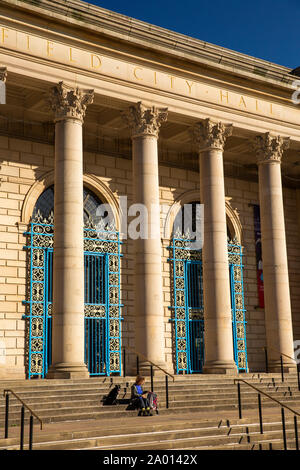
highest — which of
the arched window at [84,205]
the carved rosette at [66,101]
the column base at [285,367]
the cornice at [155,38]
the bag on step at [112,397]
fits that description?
the cornice at [155,38]

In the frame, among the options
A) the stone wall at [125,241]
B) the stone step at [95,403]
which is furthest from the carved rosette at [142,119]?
the stone step at [95,403]

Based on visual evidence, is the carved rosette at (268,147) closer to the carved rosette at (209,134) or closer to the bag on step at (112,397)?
the carved rosette at (209,134)

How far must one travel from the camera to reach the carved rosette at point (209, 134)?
25.7 m

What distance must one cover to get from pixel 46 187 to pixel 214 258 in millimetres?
7208

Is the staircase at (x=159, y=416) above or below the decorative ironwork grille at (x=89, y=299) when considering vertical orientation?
below

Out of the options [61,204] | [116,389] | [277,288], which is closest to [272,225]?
[277,288]

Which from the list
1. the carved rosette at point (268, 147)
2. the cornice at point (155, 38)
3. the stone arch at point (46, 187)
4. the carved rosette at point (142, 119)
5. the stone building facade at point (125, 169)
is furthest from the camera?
the carved rosette at point (268, 147)

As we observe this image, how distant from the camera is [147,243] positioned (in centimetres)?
2311

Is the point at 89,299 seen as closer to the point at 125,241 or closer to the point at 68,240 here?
the point at 125,241

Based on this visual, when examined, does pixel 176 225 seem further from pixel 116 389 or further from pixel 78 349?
pixel 116 389

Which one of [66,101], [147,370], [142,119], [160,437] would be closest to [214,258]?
[147,370]

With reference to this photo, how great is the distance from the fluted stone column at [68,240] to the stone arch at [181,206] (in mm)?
7961

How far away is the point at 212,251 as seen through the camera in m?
24.7

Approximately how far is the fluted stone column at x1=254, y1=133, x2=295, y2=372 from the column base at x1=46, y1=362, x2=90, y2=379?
891 cm
